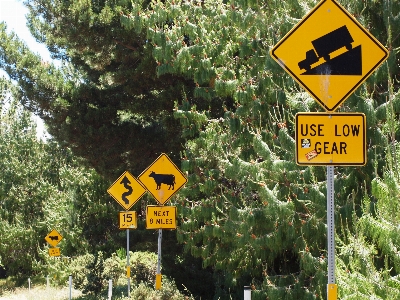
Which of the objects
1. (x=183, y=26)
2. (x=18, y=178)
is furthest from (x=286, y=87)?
(x=18, y=178)

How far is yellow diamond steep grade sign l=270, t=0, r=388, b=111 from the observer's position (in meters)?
6.42

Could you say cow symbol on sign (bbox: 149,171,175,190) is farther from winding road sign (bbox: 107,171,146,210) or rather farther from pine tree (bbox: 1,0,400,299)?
winding road sign (bbox: 107,171,146,210)

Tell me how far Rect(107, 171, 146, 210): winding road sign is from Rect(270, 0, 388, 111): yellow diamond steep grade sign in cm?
1330

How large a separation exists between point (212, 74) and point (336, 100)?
27.5ft

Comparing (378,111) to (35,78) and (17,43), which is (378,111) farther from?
(17,43)

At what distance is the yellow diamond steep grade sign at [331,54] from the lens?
21.1 ft

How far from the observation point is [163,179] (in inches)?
637

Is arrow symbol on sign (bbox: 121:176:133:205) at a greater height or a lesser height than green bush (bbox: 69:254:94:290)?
greater

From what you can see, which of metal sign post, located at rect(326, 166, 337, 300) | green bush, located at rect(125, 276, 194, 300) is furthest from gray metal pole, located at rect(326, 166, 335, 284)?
green bush, located at rect(125, 276, 194, 300)

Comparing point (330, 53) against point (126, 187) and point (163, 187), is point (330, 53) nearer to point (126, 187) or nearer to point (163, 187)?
point (163, 187)

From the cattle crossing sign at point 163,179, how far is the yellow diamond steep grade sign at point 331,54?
9703mm

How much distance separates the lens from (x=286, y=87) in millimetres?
12281

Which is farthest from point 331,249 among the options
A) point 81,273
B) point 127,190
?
point 81,273

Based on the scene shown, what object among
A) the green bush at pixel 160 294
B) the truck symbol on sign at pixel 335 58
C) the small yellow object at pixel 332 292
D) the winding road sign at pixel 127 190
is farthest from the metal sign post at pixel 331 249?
the winding road sign at pixel 127 190
